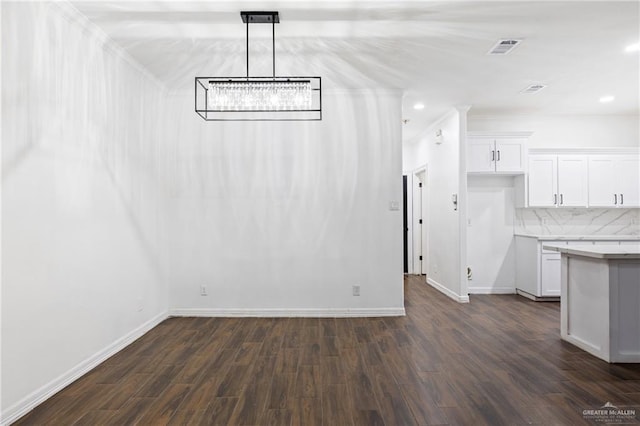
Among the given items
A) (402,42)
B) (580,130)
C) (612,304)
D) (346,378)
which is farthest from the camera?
(580,130)

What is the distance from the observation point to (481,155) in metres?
5.22

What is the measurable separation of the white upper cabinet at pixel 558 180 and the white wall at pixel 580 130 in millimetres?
458

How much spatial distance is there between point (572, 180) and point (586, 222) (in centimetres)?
79

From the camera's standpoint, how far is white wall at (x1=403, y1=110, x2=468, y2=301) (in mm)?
4926

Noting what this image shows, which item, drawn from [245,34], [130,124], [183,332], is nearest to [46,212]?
[130,124]

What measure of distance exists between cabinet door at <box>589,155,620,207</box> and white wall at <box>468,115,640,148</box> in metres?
0.48

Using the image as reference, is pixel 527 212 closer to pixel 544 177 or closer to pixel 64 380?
pixel 544 177

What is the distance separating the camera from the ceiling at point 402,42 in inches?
106

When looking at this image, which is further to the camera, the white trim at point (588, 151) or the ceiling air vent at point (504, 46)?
the white trim at point (588, 151)

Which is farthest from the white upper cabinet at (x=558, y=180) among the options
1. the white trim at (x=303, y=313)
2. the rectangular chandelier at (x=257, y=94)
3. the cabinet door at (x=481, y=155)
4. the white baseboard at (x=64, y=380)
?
the white baseboard at (x=64, y=380)

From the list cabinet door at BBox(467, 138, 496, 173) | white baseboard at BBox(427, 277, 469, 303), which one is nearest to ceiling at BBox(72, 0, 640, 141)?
Result: cabinet door at BBox(467, 138, 496, 173)

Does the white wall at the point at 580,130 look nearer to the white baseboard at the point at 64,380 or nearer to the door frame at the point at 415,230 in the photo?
the door frame at the point at 415,230

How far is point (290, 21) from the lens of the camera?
2.85 m

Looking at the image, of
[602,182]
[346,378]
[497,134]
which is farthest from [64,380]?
[602,182]
